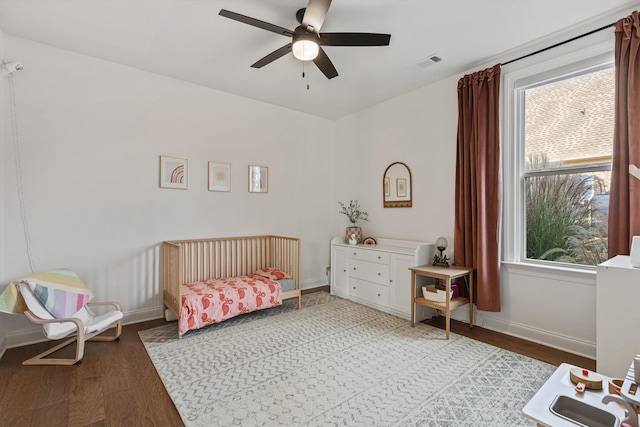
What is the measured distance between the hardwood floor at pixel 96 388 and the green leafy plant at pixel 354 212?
8.12 ft

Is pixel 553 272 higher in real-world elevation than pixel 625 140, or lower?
lower

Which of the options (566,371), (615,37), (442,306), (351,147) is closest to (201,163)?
(351,147)

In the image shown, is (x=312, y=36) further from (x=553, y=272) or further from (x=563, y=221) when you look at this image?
(x=553, y=272)

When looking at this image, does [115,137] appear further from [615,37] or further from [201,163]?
[615,37]

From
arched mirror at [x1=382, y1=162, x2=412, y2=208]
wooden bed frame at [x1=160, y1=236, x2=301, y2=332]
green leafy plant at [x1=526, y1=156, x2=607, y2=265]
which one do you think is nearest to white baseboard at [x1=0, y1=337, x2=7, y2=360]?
wooden bed frame at [x1=160, y1=236, x2=301, y2=332]

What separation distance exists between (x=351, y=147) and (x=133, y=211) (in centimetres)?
326

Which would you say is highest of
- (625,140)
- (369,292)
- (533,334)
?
(625,140)

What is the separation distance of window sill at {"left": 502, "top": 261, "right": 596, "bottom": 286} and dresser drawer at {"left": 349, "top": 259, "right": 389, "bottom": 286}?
4.29 ft

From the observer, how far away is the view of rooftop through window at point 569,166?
263 cm

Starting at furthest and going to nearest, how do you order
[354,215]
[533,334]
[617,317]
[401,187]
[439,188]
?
[354,215]
[401,187]
[439,188]
[533,334]
[617,317]

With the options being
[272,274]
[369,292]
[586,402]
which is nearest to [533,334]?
[369,292]

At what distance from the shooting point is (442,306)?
303 cm

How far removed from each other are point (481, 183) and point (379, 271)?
1580 mm

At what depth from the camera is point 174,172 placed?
3.70 m
